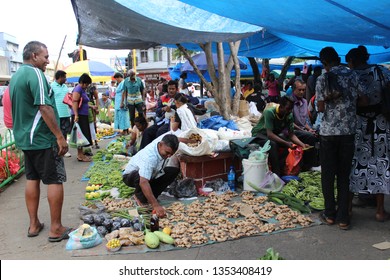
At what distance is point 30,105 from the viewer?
3514 mm

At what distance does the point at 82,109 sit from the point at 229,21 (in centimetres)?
374

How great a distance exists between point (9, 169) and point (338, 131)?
5.25 m

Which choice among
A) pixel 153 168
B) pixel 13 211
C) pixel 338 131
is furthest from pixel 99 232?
pixel 338 131

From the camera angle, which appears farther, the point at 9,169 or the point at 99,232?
the point at 9,169

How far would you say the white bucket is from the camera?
5039 millimetres

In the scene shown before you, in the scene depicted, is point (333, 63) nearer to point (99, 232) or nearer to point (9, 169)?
point (99, 232)

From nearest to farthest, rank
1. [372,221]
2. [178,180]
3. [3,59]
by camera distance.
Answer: [372,221], [178,180], [3,59]

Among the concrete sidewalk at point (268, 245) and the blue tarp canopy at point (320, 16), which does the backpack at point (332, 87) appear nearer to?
the blue tarp canopy at point (320, 16)

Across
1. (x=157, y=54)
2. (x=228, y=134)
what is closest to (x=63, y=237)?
(x=228, y=134)

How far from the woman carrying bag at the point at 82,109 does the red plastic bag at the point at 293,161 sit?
4.13 metres

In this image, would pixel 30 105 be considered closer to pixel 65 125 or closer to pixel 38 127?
pixel 38 127

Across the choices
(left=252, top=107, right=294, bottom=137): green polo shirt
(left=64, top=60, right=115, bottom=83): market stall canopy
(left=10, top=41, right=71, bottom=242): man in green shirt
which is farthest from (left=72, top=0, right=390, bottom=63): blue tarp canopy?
(left=64, top=60, right=115, bottom=83): market stall canopy

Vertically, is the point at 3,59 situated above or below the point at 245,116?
above

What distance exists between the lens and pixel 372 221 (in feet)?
13.1
